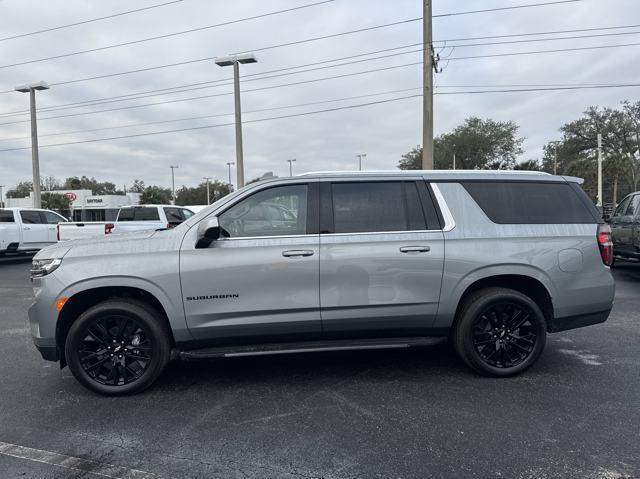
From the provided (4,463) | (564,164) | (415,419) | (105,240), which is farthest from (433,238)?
(564,164)

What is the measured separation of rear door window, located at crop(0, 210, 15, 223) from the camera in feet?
47.1

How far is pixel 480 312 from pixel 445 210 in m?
0.98

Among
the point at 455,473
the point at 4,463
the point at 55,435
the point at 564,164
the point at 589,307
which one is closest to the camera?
the point at 455,473

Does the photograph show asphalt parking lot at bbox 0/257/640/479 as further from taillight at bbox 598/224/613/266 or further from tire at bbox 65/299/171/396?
taillight at bbox 598/224/613/266

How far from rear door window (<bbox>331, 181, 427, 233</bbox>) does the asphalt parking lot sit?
1431 mm

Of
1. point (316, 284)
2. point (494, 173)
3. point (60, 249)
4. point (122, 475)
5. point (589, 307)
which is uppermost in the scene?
point (494, 173)

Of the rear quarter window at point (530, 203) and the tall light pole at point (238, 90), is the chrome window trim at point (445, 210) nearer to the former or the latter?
the rear quarter window at point (530, 203)

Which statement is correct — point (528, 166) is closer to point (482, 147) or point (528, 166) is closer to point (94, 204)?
point (482, 147)

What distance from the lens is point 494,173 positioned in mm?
4383

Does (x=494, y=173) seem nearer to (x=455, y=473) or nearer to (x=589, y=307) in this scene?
(x=589, y=307)

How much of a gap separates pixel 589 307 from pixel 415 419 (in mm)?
2127

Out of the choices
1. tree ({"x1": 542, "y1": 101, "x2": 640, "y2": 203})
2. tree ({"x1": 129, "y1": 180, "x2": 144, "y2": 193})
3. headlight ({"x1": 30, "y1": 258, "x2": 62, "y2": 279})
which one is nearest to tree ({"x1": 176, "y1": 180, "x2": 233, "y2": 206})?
tree ({"x1": 129, "y1": 180, "x2": 144, "y2": 193})

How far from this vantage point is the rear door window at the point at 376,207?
406 centimetres

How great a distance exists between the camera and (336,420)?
3420 mm
